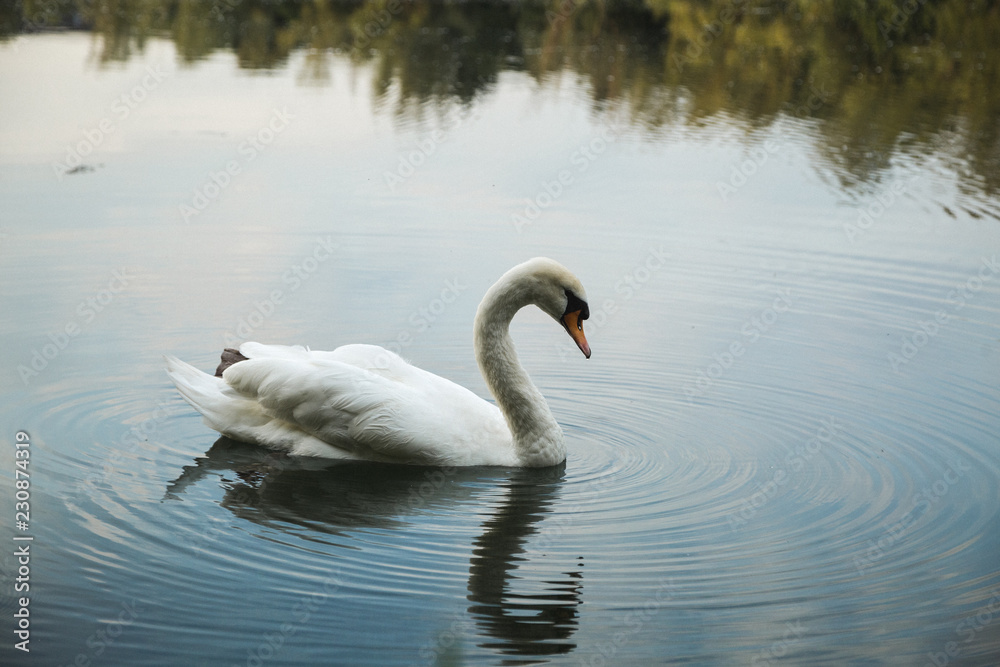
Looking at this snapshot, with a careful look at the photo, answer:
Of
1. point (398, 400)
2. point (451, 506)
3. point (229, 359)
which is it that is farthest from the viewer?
point (229, 359)

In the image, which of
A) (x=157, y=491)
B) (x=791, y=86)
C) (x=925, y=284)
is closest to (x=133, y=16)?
(x=791, y=86)

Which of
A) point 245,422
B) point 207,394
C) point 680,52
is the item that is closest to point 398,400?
point 245,422

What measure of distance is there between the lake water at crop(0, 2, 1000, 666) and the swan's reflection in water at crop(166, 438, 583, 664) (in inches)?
1.0

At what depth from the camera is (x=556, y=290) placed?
25.2 ft

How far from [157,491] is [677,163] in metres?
12.1

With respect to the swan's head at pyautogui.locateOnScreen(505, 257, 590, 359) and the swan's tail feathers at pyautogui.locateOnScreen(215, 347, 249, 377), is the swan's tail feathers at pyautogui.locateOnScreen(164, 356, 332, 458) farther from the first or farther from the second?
the swan's head at pyautogui.locateOnScreen(505, 257, 590, 359)

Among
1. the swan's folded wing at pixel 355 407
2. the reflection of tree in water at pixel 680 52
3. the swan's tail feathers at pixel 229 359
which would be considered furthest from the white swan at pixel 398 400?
the reflection of tree in water at pixel 680 52

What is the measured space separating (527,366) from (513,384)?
5.55 feet

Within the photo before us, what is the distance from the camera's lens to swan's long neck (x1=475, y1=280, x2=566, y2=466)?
7629 millimetres

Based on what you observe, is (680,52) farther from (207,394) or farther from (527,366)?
(207,394)

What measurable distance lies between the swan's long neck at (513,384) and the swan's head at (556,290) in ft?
0.26

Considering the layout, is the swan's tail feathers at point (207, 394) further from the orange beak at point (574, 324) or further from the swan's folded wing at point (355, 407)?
the orange beak at point (574, 324)

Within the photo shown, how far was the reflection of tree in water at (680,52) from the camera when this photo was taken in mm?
21109

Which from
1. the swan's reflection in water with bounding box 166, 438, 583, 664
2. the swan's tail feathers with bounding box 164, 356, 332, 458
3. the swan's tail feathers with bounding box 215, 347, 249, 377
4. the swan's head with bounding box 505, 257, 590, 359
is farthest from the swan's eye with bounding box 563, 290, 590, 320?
the swan's tail feathers with bounding box 215, 347, 249, 377
